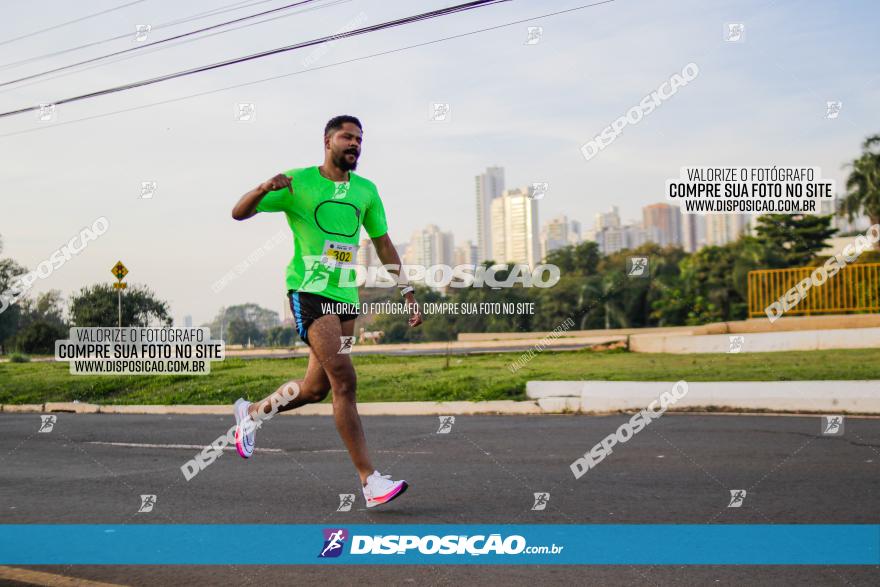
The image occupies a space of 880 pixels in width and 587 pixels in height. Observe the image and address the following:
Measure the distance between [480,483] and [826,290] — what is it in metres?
17.6

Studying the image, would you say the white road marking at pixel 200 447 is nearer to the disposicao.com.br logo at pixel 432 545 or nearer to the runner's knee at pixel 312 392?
the runner's knee at pixel 312 392

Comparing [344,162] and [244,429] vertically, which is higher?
[344,162]

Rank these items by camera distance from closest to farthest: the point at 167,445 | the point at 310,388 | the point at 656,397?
1. the point at 310,388
2. the point at 167,445
3. the point at 656,397

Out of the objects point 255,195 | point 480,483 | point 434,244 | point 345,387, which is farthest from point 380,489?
point 434,244

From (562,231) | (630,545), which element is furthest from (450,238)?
(630,545)

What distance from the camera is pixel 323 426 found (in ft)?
35.8

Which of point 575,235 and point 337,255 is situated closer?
point 337,255

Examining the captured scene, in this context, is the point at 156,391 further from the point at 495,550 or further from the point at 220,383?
the point at 495,550

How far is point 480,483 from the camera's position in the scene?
6383mm

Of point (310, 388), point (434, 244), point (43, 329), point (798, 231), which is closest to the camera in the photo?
point (310, 388)

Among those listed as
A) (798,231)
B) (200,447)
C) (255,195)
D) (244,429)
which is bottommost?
(200,447)

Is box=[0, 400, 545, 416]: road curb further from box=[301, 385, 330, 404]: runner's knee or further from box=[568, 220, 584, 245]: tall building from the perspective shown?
box=[568, 220, 584, 245]: tall building

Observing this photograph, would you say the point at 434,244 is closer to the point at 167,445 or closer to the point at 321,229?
the point at 167,445

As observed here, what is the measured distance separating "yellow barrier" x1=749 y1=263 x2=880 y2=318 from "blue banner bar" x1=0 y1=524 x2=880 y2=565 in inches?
702
